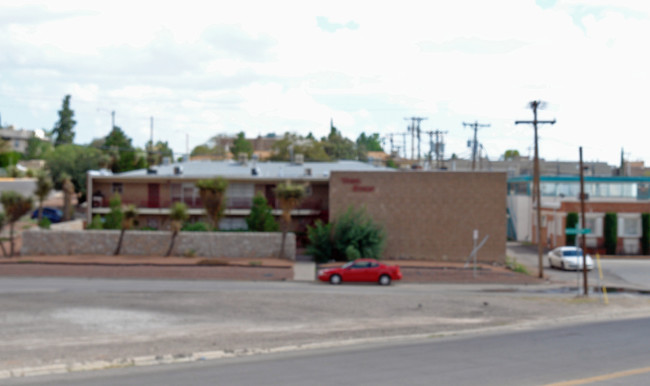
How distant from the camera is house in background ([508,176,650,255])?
167 ft

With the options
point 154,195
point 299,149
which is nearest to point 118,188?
point 154,195

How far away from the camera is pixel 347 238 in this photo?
41.2 metres

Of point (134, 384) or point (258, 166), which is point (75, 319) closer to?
point (134, 384)

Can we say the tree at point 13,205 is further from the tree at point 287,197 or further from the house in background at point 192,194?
the tree at point 287,197

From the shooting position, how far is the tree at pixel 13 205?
3850 cm

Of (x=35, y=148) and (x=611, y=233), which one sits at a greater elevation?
(x=35, y=148)

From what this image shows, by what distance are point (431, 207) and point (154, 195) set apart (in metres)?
20.6

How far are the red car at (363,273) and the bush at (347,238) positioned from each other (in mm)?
5501

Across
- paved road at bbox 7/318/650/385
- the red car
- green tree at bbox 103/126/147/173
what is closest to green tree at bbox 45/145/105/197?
green tree at bbox 103/126/147/173

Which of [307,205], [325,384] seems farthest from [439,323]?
[307,205]

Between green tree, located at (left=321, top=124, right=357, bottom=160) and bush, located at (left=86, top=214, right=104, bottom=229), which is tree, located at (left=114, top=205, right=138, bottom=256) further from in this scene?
green tree, located at (left=321, top=124, right=357, bottom=160)

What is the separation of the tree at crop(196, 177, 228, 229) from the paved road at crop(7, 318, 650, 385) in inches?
1050

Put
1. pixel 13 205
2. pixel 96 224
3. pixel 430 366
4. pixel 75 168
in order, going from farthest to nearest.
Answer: pixel 75 168 < pixel 96 224 < pixel 13 205 < pixel 430 366

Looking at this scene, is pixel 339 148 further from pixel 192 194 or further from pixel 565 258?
pixel 565 258
